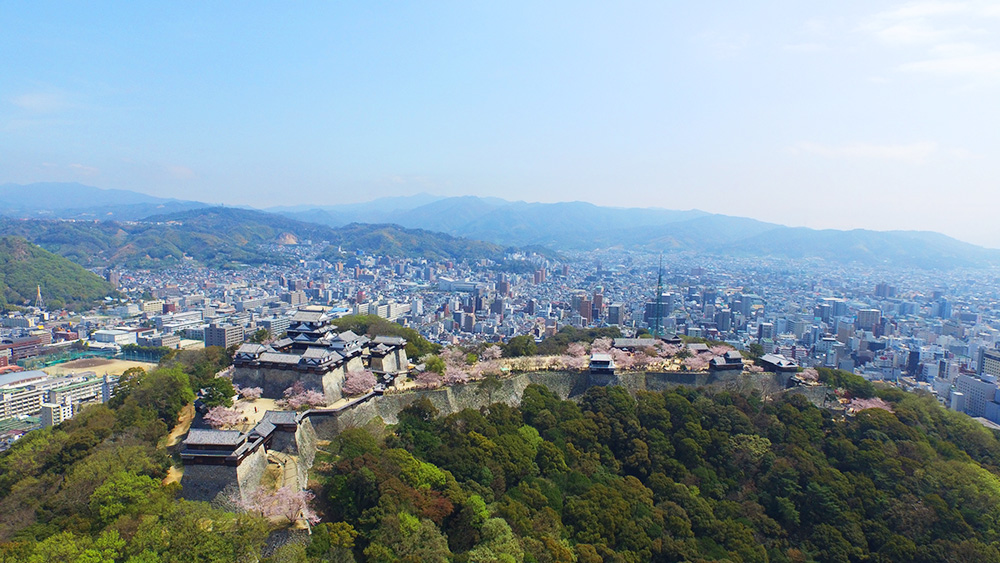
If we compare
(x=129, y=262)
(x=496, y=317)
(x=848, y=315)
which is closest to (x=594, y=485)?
(x=496, y=317)

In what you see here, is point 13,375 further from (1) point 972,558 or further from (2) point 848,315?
(2) point 848,315

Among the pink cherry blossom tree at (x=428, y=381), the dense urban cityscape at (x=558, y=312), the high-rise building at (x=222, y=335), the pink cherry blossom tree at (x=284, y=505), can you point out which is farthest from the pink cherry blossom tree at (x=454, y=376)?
the high-rise building at (x=222, y=335)

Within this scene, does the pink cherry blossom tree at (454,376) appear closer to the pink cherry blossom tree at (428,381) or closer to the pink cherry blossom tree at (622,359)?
the pink cherry blossom tree at (428,381)

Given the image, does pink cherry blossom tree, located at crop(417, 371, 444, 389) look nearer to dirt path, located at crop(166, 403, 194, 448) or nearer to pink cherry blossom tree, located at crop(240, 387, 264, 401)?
pink cherry blossom tree, located at crop(240, 387, 264, 401)

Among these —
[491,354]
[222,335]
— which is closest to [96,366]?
[222,335]

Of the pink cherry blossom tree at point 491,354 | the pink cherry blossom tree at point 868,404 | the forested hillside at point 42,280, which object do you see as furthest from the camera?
the forested hillside at point 42,280

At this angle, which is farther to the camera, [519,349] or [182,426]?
[519,349]

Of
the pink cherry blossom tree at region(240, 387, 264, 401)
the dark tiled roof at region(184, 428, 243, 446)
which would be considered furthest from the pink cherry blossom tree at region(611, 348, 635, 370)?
the dark tiled roof at region(184, 428, 243, 446)

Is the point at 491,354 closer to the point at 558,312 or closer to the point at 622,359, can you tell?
the point at 622,359
